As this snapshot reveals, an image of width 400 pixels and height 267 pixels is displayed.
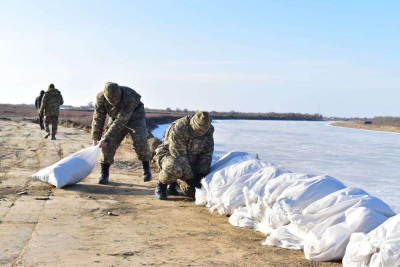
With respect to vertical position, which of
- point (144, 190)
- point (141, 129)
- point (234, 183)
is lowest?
point (144, 190)

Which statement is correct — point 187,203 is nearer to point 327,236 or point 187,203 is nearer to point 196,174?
point 196,174

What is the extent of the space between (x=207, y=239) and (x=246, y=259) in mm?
578

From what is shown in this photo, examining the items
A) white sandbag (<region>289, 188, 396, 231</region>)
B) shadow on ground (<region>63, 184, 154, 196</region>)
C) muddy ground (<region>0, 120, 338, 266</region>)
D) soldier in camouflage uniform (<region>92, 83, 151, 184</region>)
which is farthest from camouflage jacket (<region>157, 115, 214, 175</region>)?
white sandbag (<region>289, 188, 396, 231</region>)

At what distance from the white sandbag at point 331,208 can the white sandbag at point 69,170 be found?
323 centimetres

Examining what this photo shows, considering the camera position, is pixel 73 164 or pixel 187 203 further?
pixel 73 164

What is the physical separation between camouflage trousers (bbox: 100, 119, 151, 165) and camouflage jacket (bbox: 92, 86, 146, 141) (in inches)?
3.5

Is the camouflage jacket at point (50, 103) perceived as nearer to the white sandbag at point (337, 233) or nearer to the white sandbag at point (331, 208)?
the white sandbag at point (331, 208)

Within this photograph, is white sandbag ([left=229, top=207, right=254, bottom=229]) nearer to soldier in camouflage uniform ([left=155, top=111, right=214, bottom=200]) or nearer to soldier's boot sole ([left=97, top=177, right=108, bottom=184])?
soldier in camouflage uniform ([left=155, top=111, right=214, bottom=200])

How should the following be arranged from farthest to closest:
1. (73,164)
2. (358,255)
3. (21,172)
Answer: (21,172) < (73,164) < (358,255)

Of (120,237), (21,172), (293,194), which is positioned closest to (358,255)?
(293,194)

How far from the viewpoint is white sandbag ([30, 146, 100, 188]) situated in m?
5.73

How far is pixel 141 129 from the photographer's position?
635 cm

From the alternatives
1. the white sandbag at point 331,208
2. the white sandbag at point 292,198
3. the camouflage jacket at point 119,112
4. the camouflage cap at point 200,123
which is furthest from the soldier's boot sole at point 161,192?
the white sandbag at point 331,208

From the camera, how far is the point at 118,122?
611cm
